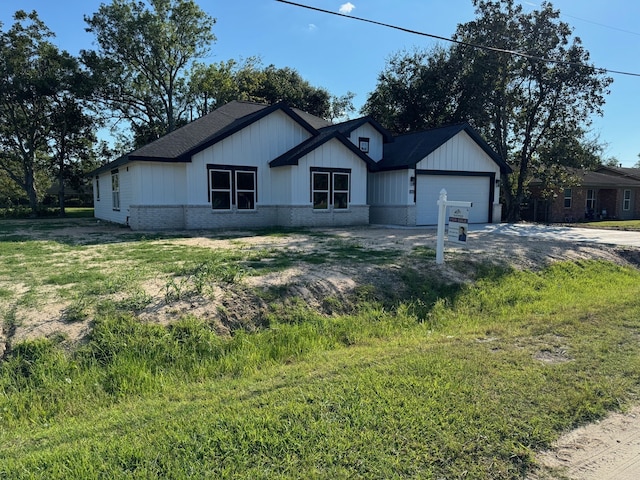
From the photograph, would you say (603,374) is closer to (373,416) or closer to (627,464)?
(627,464)

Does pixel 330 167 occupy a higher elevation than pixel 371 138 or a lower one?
lower

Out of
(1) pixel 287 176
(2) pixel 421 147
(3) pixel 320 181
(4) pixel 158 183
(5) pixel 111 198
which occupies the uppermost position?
(2) pixel 421 147

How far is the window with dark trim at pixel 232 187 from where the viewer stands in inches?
676

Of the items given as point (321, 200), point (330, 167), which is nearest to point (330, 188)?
point (321, 200)

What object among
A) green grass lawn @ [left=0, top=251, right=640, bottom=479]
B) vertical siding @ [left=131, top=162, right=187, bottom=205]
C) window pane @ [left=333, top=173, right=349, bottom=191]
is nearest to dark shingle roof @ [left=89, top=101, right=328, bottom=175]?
vertical siding @ [left=131, top=162, right=187, bottom=205]

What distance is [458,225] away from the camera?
909 centimetres

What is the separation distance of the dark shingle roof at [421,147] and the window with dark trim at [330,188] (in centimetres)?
230

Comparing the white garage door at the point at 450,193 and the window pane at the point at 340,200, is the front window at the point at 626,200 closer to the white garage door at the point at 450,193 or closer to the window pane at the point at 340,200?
the white garage door at the point at 450,193

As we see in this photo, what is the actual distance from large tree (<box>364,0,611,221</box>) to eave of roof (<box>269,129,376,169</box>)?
→ 8.83 metres

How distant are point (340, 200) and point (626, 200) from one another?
82.4ft

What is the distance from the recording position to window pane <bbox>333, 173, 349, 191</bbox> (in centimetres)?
1846

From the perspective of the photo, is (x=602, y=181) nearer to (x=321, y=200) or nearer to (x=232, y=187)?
(x=321, y=200)

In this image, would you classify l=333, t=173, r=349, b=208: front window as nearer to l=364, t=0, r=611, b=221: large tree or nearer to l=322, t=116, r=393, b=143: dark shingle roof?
l=322, t=116, r=393, b=143: dark shingle roof

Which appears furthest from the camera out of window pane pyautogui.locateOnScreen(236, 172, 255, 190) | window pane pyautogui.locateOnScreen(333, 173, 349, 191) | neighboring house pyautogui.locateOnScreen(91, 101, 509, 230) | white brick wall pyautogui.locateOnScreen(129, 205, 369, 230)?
window pane pyautogui.locateOnScreen(333, 173, 349, 191)
